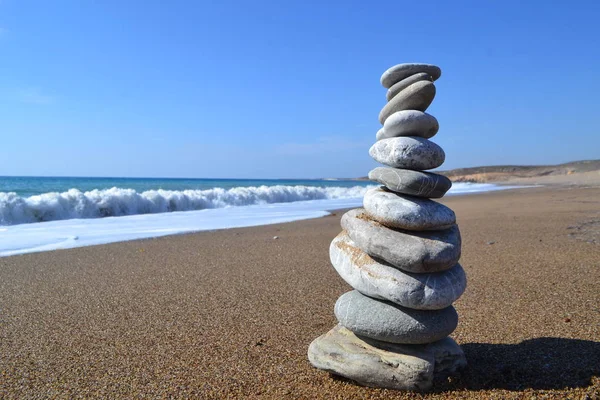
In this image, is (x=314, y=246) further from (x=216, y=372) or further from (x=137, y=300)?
(x=216, y=372)

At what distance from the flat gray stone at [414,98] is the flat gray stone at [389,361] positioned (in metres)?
1.96

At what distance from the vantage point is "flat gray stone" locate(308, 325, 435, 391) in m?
3.36

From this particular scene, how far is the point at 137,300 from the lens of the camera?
5.95 m

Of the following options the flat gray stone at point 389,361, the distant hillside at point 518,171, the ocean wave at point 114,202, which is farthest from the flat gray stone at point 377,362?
the distant hillside at point 518,171

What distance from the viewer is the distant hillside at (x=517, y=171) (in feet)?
227

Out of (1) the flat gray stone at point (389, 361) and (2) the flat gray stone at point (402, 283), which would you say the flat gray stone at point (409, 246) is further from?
(1) the flat gray stone at point (389, 361)

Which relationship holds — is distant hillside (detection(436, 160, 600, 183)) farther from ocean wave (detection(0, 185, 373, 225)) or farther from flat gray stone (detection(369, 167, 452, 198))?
flat gray stone (detection(369, 167, 452, 198))

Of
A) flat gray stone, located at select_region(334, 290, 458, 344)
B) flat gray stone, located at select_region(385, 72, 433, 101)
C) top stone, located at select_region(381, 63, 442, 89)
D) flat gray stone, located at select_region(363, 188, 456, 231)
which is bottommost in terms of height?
flat gray stone, located at select_region(334, 290, 458, 344)

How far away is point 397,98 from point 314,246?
6113mm

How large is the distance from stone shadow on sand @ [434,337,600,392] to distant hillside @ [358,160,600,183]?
68.1 m

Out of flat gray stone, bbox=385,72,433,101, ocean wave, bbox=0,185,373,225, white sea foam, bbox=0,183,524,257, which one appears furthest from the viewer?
ocean wave, bbox=0,185,373,225

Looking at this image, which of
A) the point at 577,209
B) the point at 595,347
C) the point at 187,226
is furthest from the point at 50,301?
the point at 577,209

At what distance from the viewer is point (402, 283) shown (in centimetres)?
350

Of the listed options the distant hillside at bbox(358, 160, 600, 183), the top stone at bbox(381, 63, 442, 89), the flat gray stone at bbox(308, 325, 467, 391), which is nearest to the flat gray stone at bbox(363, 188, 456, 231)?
the flat gray stone at bbox(308, 325, 467, 391)
